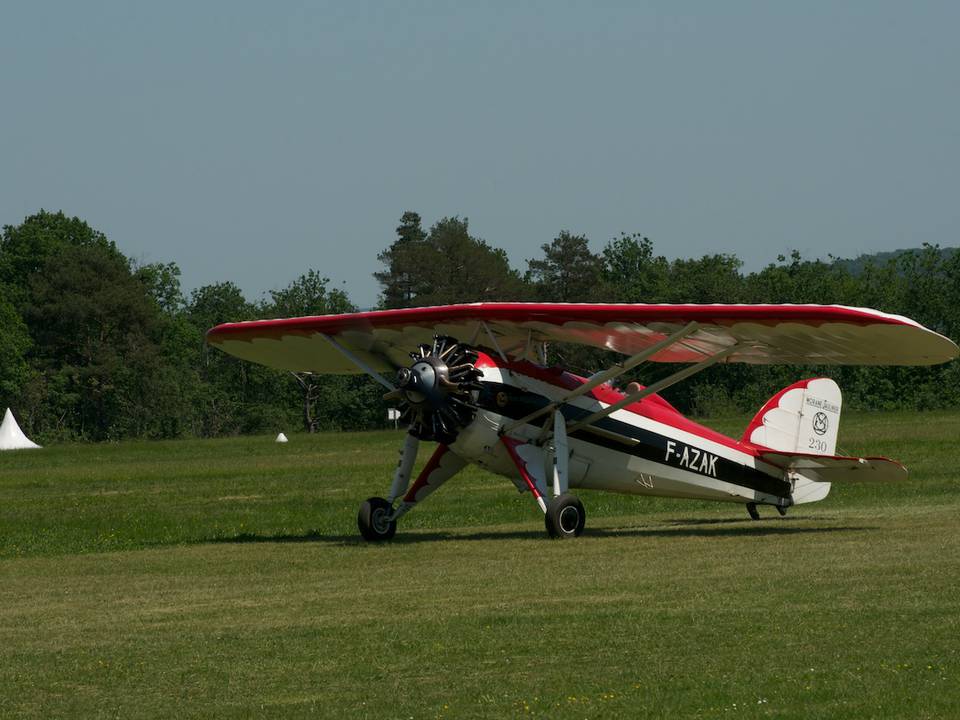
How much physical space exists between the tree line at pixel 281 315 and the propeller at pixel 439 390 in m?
59.5

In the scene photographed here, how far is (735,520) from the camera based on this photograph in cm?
2175

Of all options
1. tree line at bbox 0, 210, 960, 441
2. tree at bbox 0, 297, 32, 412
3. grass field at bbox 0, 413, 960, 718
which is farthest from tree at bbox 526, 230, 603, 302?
grass field at bbox 0, 413, 960, 718

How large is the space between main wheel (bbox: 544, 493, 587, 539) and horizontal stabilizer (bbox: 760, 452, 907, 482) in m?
3.54

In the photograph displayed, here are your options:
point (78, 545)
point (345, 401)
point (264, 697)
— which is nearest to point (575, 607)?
point (264, 697)

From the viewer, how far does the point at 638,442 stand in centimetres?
2012

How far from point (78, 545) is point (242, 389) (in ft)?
283

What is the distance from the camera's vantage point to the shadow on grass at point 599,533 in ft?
62.2

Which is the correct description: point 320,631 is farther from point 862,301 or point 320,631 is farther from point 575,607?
point 862,301

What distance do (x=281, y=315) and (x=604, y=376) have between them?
9272 cm

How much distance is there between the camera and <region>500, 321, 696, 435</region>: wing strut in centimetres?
1820

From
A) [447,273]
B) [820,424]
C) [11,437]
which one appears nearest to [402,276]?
[447,273]

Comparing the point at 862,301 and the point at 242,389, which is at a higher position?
the point at 862,301

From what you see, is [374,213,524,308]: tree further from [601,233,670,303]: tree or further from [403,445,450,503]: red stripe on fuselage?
[403,445,450,503]: red stripe on fuselage

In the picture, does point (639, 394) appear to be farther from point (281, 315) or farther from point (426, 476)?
point (281, 315)
